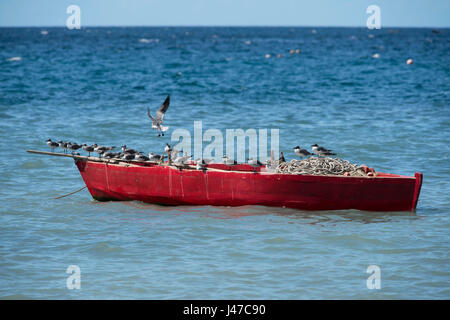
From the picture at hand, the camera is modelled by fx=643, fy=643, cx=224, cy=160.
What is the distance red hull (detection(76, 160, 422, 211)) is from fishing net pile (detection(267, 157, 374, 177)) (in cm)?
44

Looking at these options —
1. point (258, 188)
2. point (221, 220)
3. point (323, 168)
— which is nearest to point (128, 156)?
point (221, 220)

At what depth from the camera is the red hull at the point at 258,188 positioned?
13422mm

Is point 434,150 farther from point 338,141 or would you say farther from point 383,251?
point 383,251

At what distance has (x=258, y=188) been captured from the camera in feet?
45.3

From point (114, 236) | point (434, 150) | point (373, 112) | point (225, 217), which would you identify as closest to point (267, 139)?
point (434, 150)

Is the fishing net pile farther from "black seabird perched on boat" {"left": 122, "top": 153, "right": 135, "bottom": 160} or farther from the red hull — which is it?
"black seabird perched on boat" {"left": 122, "top": 153, "right": 135, "bottom": 160}

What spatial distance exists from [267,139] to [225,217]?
1053 cm

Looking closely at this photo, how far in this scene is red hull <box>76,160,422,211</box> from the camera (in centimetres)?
1342

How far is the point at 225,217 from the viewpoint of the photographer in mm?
13633

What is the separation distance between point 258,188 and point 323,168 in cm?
148

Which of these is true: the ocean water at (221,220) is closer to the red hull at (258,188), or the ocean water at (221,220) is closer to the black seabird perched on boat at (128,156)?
the red hull at (258,188)

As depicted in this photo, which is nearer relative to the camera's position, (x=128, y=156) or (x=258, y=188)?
(x=258, y=188)

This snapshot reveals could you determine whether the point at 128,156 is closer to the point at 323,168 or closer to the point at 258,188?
the point at 258,188

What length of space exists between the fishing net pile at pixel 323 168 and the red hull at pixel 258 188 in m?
0.44
